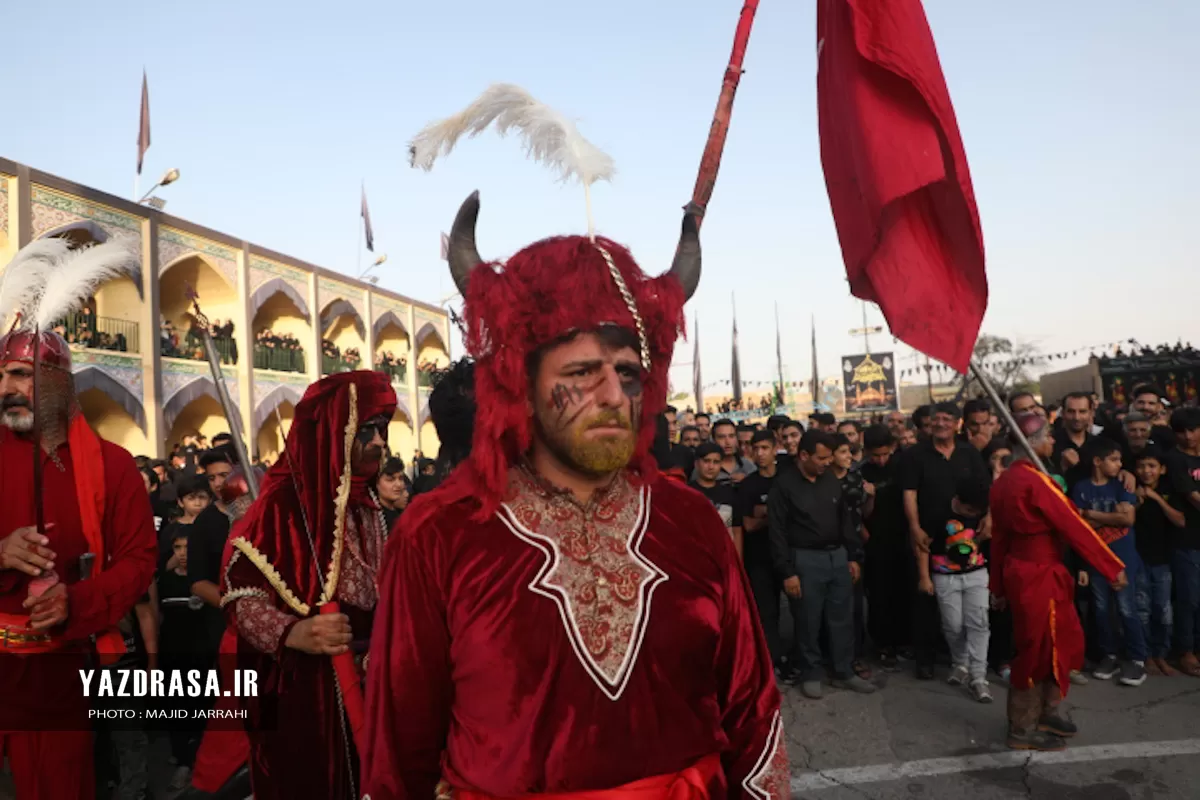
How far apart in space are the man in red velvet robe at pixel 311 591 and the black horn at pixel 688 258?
168 cm

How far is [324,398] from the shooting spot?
3086mm

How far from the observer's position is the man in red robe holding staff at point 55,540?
9.05 ft

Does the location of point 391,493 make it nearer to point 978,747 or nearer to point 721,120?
point 721,120

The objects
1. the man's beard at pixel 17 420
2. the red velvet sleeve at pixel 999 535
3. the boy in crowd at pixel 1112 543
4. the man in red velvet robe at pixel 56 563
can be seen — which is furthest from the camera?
the boy in crowd at pixel 1112 543

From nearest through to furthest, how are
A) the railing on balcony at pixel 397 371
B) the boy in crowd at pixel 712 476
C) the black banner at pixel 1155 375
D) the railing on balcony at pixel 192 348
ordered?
1. the boy in crowd at pixel 712 476
2. the black banner at pixel 1155 375
3. the railing on balcony at pixel 192 348
4. the railing on balcony at pixel 397 371

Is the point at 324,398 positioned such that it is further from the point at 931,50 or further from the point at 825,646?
the point at 825,646

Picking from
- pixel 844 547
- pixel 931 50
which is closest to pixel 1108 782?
pixel 844 547

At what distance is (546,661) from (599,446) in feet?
1.52

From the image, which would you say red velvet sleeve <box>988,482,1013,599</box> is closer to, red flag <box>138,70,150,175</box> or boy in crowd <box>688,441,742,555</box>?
boy in crowd <box>688,441,742,555</box>

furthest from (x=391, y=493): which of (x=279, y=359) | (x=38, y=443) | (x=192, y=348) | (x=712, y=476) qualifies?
(x=279, y=359)

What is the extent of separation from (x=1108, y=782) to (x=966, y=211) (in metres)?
3.22

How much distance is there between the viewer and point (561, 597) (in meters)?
1.67

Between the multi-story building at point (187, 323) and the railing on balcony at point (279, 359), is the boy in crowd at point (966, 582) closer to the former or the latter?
the multi-story building at point (187, 323)

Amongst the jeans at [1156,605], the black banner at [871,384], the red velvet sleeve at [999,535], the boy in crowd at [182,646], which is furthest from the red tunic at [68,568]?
the black banner at [871,384]
